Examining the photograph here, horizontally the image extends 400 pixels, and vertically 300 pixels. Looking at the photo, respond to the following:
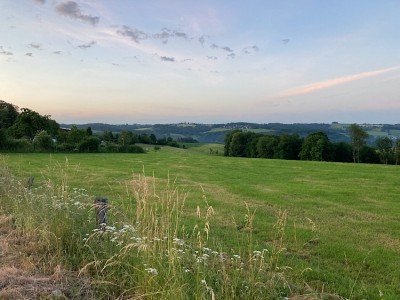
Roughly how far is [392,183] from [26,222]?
64.1ft

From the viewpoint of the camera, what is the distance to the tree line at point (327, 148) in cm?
6575

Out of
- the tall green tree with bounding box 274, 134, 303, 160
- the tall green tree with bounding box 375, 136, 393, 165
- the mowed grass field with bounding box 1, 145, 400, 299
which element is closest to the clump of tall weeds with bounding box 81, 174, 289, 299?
the mowed grass field with bounding box 1, 145, 400, 299

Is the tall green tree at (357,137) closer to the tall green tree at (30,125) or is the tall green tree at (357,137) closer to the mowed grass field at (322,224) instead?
the mowed grass field at (322,224)

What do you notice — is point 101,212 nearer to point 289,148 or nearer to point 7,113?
point 289,148

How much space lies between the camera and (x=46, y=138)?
169 feet

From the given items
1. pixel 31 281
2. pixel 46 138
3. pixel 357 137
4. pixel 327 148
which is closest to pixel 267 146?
pixel 327 148

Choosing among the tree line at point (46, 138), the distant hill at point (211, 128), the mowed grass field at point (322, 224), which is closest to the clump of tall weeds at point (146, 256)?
the mowed grass field at point (322, 224)

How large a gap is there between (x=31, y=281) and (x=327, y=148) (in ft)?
221

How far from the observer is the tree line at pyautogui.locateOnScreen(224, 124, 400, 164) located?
2589 inches

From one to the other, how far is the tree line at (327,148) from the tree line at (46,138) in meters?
26.5

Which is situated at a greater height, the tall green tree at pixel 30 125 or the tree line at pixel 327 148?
the tall green tree at pixel 30 125

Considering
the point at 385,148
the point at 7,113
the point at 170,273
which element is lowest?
the point at 385,148

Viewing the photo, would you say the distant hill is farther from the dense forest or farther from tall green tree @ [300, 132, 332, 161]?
tall green tree @ [300, 132, 332, 161]

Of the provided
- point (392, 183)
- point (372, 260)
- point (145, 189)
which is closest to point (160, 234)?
point (145, 189)
